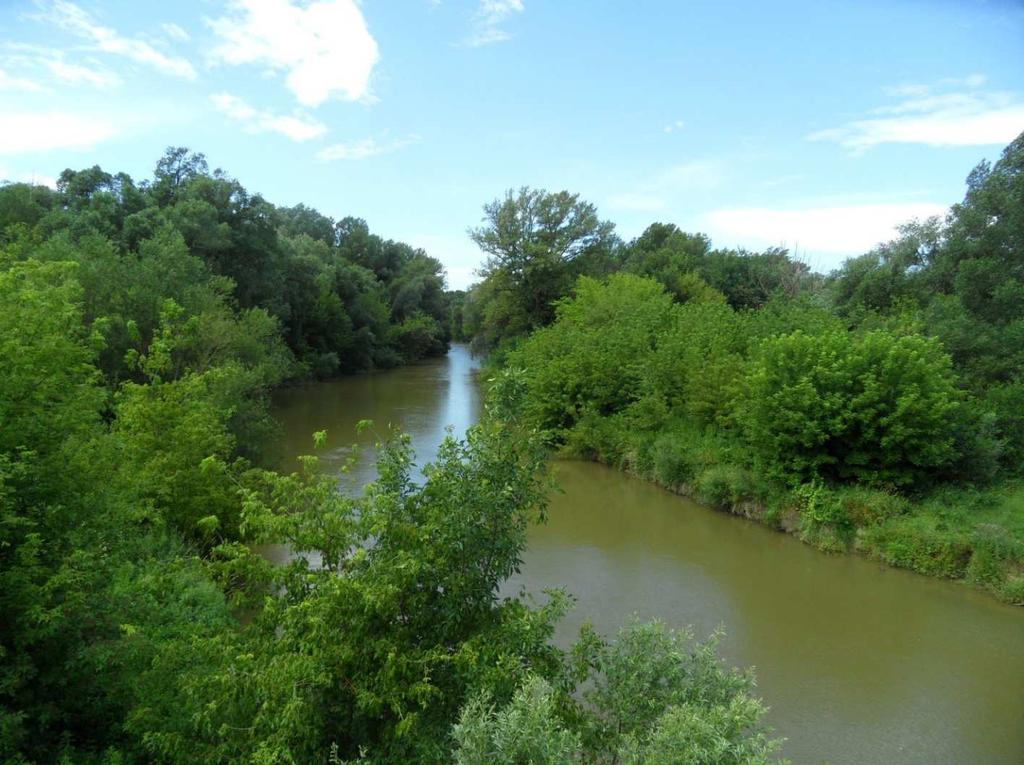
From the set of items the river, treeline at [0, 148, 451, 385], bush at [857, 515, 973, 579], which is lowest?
the river

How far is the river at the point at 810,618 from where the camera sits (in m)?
8.96

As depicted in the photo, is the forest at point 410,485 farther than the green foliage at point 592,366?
No

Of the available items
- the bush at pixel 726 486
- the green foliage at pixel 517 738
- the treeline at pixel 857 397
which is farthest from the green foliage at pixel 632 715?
the bush at pixel 726 486

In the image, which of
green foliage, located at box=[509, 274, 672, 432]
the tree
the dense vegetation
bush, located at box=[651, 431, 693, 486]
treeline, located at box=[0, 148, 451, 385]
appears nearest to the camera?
the dense vegetation

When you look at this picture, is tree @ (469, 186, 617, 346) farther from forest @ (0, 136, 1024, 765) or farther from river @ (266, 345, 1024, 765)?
river @ (266, 345, 1024, 765)

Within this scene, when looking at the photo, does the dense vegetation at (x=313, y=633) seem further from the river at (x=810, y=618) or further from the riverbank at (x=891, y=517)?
the riverbank at (x=891, y=517)

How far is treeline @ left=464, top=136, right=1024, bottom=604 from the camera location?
14.5 meters

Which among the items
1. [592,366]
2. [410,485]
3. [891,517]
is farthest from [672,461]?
[410,485]

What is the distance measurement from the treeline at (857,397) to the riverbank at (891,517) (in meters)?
0.03

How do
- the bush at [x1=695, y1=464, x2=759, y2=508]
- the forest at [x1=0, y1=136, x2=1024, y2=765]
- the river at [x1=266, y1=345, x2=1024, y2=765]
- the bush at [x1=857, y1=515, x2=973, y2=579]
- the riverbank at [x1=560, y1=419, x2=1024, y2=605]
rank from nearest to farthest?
the forest at [x1=0, y1=136, x2=1024, y2=765] < the river at [x1=266, y1=345, x2=1024, y2=765] < the riverbank at [x1=560, y1=419, x2=1024, y2=605] < the bush at [x1=857, y1=515, x2=973, y2=579] < the bush at [x1=695, y1=464, x2=759, y2=508]

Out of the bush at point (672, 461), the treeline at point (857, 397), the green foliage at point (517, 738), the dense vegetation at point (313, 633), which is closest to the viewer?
the green foliage at point (517, 738)

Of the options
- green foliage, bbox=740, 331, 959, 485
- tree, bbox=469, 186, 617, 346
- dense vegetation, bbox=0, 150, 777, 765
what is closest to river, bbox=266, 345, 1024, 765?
dense vegetation, bbox=0, 150, 777, 765

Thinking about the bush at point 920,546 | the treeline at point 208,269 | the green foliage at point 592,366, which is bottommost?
the bush at point 920,546

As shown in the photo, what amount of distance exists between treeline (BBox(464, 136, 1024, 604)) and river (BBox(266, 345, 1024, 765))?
33.8 inches
